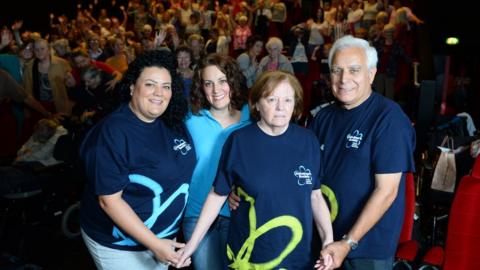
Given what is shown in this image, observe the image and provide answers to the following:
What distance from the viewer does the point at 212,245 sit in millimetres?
2176

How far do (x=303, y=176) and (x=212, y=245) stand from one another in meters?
0.66

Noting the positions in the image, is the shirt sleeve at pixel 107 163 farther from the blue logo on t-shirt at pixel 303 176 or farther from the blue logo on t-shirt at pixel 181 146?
the blue logo on t-shirt at pixel 303 176

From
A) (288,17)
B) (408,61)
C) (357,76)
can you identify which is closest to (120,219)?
(357,76)

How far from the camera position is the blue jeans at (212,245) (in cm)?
217

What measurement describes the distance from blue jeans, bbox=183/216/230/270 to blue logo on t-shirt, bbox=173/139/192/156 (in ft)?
1.24

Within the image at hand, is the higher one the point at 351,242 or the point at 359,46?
the point at 359,46

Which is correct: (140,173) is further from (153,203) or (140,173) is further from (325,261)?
(325,261)

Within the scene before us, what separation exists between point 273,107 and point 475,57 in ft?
31.6

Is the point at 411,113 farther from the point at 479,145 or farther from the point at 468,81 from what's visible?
the point at 479,145

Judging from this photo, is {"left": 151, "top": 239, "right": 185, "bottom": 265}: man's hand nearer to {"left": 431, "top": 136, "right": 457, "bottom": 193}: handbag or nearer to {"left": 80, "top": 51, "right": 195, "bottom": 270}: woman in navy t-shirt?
{"left": 80, "top": 51, "right": 195, "bottom": 270}: woman in navy t-shirt

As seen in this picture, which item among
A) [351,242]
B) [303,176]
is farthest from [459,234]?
[303,176]

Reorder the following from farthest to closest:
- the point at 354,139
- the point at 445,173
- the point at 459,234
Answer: the point at 445,173 → the point at 459,234 → the point at 354,139

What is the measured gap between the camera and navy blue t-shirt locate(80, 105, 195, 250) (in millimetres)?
1739

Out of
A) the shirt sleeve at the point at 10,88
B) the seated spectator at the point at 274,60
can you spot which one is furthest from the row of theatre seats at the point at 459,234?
the seated spectator at the point at 274,60
